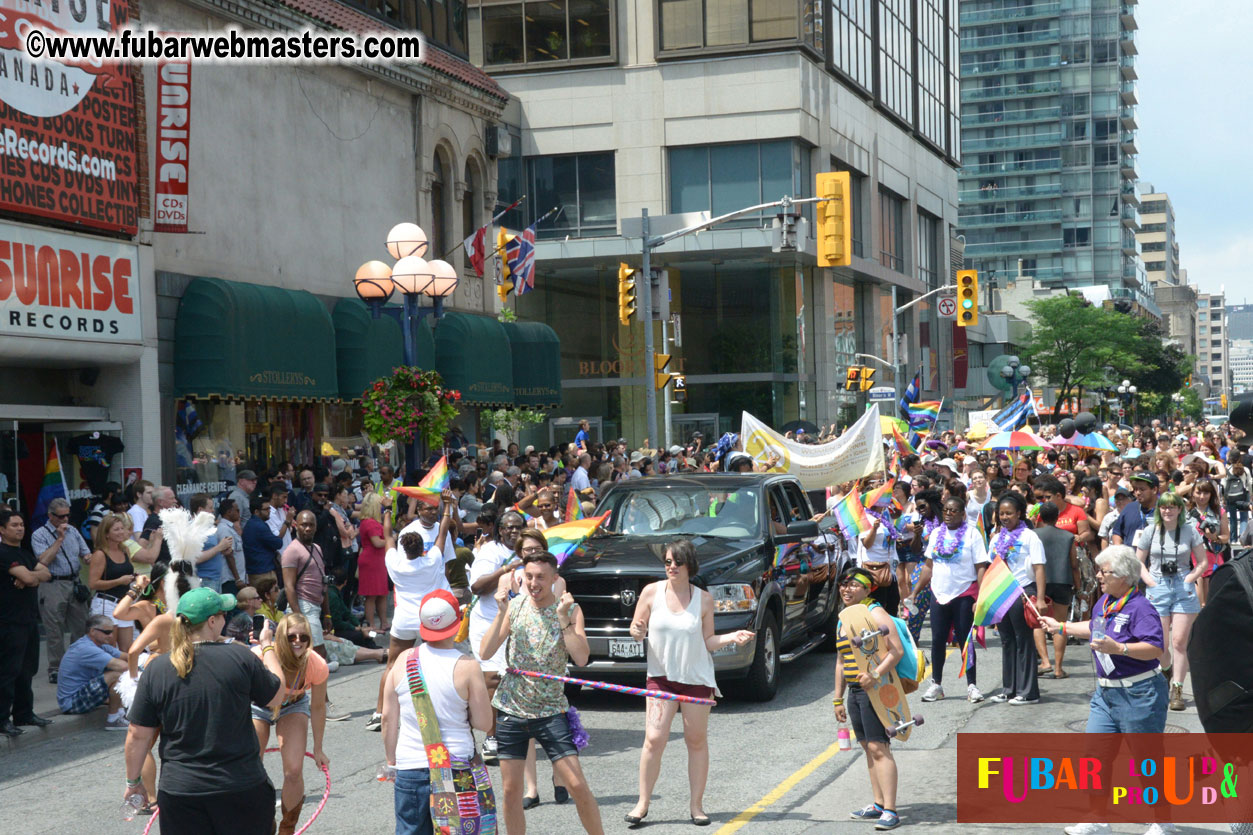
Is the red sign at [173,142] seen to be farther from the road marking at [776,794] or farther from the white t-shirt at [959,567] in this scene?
the road marking at [776,794]

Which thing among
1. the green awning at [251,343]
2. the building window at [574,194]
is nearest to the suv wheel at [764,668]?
the green awning at [251,343]

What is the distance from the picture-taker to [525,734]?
7.56 meters

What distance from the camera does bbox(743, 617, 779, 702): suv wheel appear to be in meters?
11.5

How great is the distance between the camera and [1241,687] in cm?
367

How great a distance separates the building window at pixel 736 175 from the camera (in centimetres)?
4531

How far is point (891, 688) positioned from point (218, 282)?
14575mm

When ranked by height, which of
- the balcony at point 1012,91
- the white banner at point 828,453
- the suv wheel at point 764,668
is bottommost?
the suv wheel at point 764,668

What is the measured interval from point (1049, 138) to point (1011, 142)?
359 cm

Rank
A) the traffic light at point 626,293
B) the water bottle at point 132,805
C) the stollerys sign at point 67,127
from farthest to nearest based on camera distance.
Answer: the traffic light at point 626,293 → the stollerys sign at point 67,127 → the water bottle at point 132,805

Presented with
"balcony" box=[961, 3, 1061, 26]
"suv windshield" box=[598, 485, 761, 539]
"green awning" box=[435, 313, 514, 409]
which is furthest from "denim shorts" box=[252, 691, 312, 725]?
"balcony" box=[961, 3, 1061, 26]

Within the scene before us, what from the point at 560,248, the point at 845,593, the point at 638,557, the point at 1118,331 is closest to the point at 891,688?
the point at 845,593

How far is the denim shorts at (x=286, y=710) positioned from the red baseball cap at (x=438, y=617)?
1.92m

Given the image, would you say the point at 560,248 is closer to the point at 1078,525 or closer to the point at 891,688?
the point at 1078,525

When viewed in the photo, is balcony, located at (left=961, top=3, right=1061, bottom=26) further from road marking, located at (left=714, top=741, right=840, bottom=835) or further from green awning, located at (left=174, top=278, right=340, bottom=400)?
road marking, located at (left=714, top=741, right=840, bottom=835)
